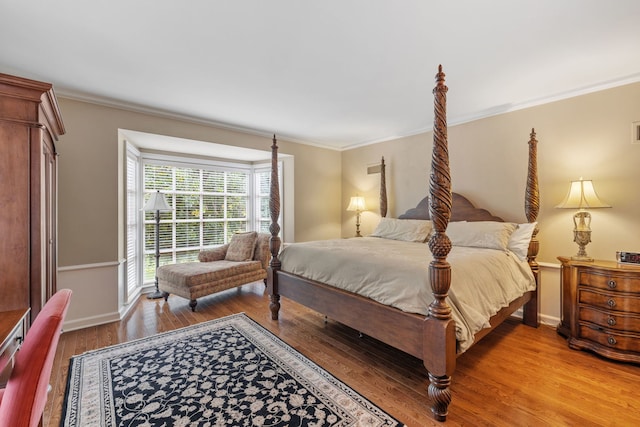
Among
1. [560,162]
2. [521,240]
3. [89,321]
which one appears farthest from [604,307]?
[89,321]

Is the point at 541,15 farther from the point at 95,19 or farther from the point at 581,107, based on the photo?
the point at 95,19

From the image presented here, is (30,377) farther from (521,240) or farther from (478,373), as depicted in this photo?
(521,240)

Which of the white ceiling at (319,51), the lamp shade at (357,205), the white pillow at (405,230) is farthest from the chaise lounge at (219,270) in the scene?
the white ceiling at (319,51)

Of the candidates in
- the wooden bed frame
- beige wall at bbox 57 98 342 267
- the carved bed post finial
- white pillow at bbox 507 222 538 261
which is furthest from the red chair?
the carved bed post finial

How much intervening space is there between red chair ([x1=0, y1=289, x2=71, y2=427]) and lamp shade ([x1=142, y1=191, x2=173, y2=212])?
348cm

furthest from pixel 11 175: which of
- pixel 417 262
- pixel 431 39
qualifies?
pixel 431 39

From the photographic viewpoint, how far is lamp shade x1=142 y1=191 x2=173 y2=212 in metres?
4.02

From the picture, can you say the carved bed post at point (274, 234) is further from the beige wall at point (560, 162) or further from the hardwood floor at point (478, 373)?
the beige wall at point (560, 162)

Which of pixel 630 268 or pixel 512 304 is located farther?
pixel 512 304

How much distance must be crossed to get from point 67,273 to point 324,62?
331 centimetres

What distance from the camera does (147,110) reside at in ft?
A: 11.2

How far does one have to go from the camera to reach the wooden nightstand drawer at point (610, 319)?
7.45 ft

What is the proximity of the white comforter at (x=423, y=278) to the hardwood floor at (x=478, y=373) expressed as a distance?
0.45 m

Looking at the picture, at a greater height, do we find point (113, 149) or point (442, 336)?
point (113, 149)
